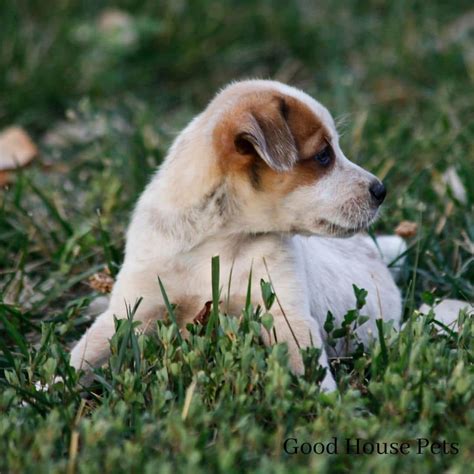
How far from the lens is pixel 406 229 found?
5305 mm

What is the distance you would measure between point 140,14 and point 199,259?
4896 millimetres

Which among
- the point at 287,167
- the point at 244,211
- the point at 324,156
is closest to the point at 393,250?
the point at 324,156

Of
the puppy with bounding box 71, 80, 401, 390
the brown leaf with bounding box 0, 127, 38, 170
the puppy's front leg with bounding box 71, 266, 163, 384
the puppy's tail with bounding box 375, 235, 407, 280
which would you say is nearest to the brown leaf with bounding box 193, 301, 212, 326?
the puppy with bounding box 71, 80, 401, 390

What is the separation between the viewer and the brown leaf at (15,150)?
6.28m

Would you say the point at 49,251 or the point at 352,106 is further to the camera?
the point at 352,106

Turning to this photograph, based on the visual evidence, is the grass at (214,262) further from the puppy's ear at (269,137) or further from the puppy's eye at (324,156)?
the puppy's eye at (324,156)

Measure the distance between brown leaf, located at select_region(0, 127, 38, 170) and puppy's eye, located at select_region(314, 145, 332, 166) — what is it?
8.41 ft

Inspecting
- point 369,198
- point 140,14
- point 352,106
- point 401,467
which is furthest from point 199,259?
point 140,14

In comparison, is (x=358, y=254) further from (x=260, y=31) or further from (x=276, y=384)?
(x=260, y=31)

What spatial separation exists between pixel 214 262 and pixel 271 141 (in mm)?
510

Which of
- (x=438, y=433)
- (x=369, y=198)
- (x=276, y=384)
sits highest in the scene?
(x=369, y=198)

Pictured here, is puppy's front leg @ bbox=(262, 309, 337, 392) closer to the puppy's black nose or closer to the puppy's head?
the puppy's head

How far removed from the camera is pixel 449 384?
11.2 feet

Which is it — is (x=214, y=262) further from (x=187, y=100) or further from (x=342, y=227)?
(x=187, y=100)
